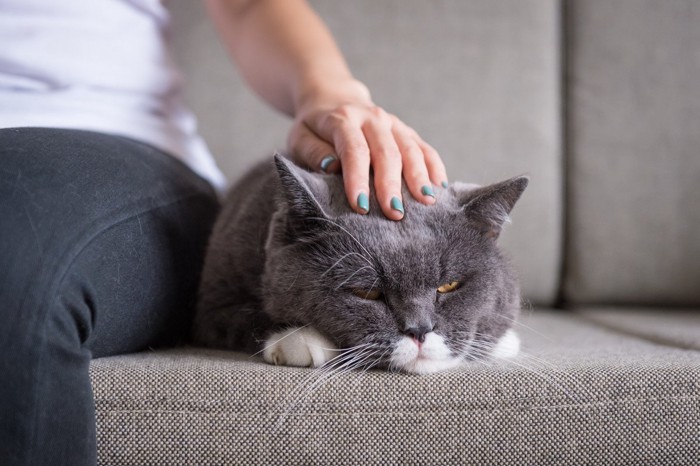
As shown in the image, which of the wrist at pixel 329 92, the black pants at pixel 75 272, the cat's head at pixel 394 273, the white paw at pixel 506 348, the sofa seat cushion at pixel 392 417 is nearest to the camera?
the black pants at pixel 75 272

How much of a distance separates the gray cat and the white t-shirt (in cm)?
43

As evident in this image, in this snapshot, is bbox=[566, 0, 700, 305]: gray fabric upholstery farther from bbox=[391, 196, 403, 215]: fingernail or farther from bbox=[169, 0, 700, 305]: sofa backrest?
bbox=[391, 196, 403, 215]: fingernail

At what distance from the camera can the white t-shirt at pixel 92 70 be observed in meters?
1.15

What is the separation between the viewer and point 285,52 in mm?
1335

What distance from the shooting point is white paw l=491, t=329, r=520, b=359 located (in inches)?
42.7

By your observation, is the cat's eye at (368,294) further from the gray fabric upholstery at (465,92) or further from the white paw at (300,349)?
the gray fabric upholstery at (465,92)

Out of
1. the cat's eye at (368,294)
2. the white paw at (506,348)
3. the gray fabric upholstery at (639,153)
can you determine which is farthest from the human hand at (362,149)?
the gray fabric upholstery at (639,153)

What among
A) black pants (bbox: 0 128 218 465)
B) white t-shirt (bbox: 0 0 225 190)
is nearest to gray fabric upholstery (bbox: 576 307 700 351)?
black pants (bbox: 0 128 218 465)

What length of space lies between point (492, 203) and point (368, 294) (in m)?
0.26

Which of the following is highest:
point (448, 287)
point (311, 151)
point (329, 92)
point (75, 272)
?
point (329, 92)

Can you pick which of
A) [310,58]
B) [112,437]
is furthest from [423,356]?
[310,58]

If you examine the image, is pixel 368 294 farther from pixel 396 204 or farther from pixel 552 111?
pixel 552 111

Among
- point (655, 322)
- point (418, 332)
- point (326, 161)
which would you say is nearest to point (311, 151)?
point (326, 161)

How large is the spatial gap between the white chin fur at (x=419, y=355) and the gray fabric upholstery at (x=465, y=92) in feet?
3.10
